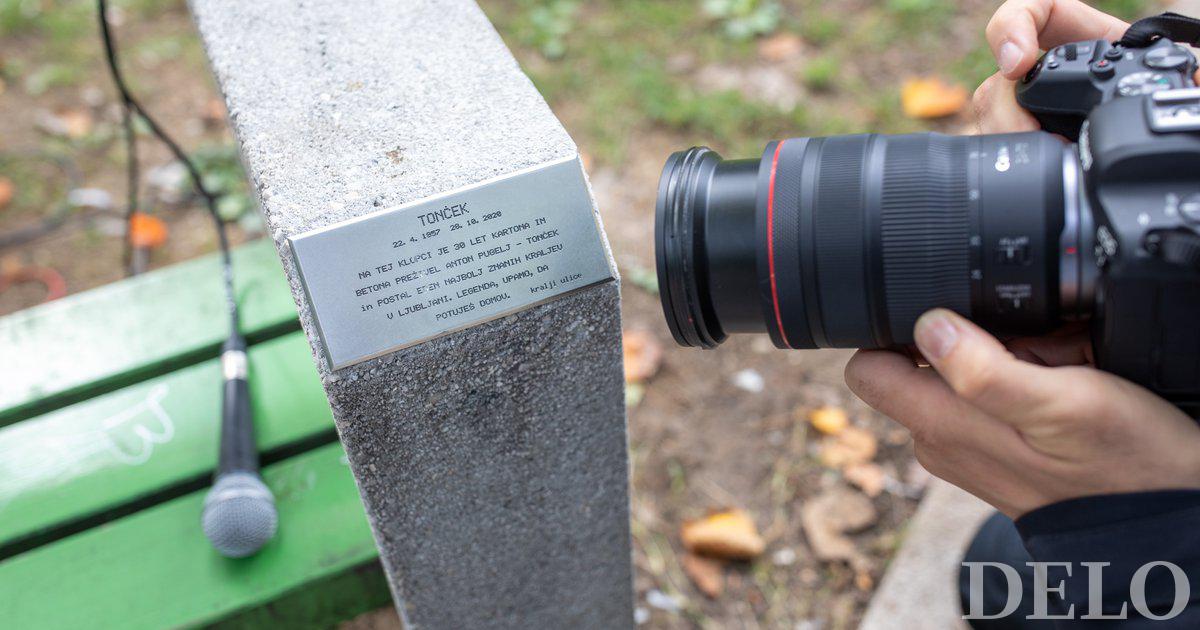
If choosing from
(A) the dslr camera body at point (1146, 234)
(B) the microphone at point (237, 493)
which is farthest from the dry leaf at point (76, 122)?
(A) the dslr camera body at point (1146, 234)

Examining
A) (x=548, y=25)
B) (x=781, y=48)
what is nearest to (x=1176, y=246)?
(x=781, y=48)

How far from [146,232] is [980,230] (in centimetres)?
240

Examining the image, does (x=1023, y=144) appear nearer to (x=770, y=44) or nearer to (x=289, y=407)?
(x=289, y=407)

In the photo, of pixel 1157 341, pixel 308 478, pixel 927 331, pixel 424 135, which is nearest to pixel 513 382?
pixel 424 135

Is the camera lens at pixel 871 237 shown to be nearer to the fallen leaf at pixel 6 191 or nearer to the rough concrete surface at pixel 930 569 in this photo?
the rough concrete surface at pixel 930 569

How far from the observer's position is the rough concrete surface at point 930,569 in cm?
173

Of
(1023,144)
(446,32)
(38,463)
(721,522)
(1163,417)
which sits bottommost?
(721,522)

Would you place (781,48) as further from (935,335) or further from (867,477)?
(935,335)

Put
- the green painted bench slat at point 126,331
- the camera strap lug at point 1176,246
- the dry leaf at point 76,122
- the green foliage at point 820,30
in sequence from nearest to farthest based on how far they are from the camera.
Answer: the camera strap lug at point 1176,246, the green painted bench slat at point 126,331, the dry leaf at point 76,122, the green foliage at point 820,30

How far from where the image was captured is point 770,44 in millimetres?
3137

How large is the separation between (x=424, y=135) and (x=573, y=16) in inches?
92.2

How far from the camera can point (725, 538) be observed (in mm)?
1918

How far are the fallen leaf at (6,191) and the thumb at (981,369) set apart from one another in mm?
2763

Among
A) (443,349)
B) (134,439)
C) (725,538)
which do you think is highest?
(443,349)
